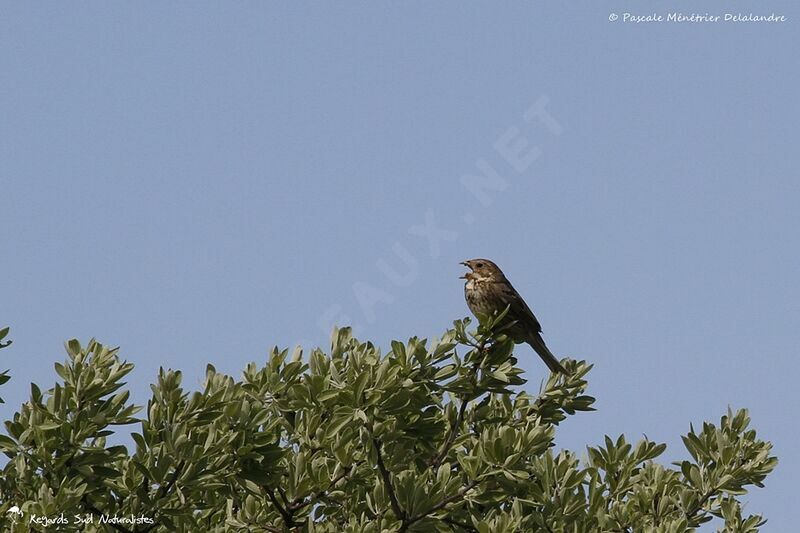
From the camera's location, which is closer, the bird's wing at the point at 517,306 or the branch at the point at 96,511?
the branch at the point at 96,511

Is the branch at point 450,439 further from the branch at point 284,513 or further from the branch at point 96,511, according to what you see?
the branch at point 96,511

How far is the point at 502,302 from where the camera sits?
1245cm

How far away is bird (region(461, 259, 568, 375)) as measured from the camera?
40.7ft

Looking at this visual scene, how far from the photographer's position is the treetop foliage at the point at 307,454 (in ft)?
32.0

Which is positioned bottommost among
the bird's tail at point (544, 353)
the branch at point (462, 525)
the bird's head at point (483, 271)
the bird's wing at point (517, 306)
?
the branch at point (462, 525)

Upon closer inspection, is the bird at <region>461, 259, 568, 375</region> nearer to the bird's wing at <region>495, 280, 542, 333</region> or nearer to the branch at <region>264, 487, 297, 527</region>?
the bird's wing at <region>495, 280, 542, 333</region>

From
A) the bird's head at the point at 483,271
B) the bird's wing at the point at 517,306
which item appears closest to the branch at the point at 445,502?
the bird's wing at the point at 517,306

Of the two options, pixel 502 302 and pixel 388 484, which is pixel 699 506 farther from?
pixel 388 484

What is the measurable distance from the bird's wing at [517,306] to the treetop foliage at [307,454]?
1265 mm

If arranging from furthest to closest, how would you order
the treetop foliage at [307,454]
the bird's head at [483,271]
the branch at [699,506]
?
the bird's head at [483,271]
the branch at [699,506]
the treetop foliage at [307,454]

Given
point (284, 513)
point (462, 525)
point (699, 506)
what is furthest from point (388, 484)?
point (699, 506)

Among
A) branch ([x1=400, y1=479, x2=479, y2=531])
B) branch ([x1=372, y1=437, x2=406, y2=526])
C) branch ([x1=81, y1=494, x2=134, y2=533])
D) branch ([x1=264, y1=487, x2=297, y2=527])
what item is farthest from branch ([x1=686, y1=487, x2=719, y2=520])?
branch ([x1=81, y1=494, x2=134, y2=533])

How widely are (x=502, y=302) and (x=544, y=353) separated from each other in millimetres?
696

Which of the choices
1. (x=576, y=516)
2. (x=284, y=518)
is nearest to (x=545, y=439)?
(x=576, y=516)
